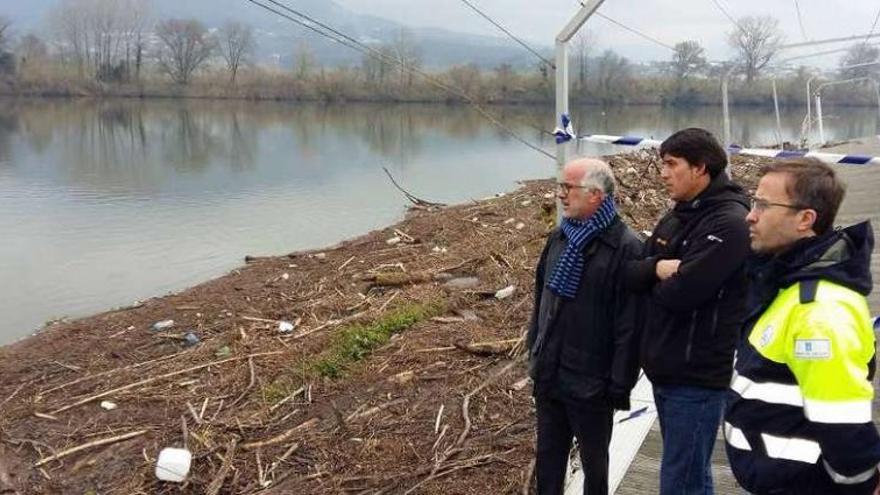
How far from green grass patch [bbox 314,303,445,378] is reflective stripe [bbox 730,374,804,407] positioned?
439 centimetres

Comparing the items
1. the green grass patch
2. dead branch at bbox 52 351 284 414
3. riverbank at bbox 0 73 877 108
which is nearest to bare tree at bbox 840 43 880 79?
the green grass patch

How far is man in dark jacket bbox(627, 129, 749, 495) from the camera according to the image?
256 centimetres

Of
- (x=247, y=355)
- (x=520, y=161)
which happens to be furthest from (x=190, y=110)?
(x=247, y=355)

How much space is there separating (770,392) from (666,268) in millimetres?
735

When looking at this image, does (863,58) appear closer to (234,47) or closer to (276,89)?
(276,89)

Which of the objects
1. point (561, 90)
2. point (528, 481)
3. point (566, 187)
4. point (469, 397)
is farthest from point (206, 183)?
point (566, 187)

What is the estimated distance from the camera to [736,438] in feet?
6.93

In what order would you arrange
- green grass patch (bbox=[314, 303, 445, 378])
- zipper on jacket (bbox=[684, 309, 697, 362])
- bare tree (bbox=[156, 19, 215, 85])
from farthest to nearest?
bare tree (bbox=[156, 19, 215, 85])
green grass patch (bbox=[314, 303, 445, 378])
zipper on jacket (bbox=[684, 309, 697, 362])

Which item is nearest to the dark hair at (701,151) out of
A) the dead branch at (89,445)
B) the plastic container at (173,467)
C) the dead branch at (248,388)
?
the plastic container at (173,467)

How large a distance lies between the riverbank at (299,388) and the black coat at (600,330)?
3.65 ft

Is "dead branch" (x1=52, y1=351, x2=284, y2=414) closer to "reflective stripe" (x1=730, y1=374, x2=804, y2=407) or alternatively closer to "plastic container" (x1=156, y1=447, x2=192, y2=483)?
"plastic container" (x1=156, y1=447, x2=192, y2=483)

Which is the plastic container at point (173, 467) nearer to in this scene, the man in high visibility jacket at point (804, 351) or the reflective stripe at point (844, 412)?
the man in high visibility jacket at point (804, 351)

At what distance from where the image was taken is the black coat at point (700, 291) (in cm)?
254

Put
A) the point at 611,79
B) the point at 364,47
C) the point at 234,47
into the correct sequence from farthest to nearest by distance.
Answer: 1. the point at 234,47
2. the point at 611,79
3. the point at 364,47
